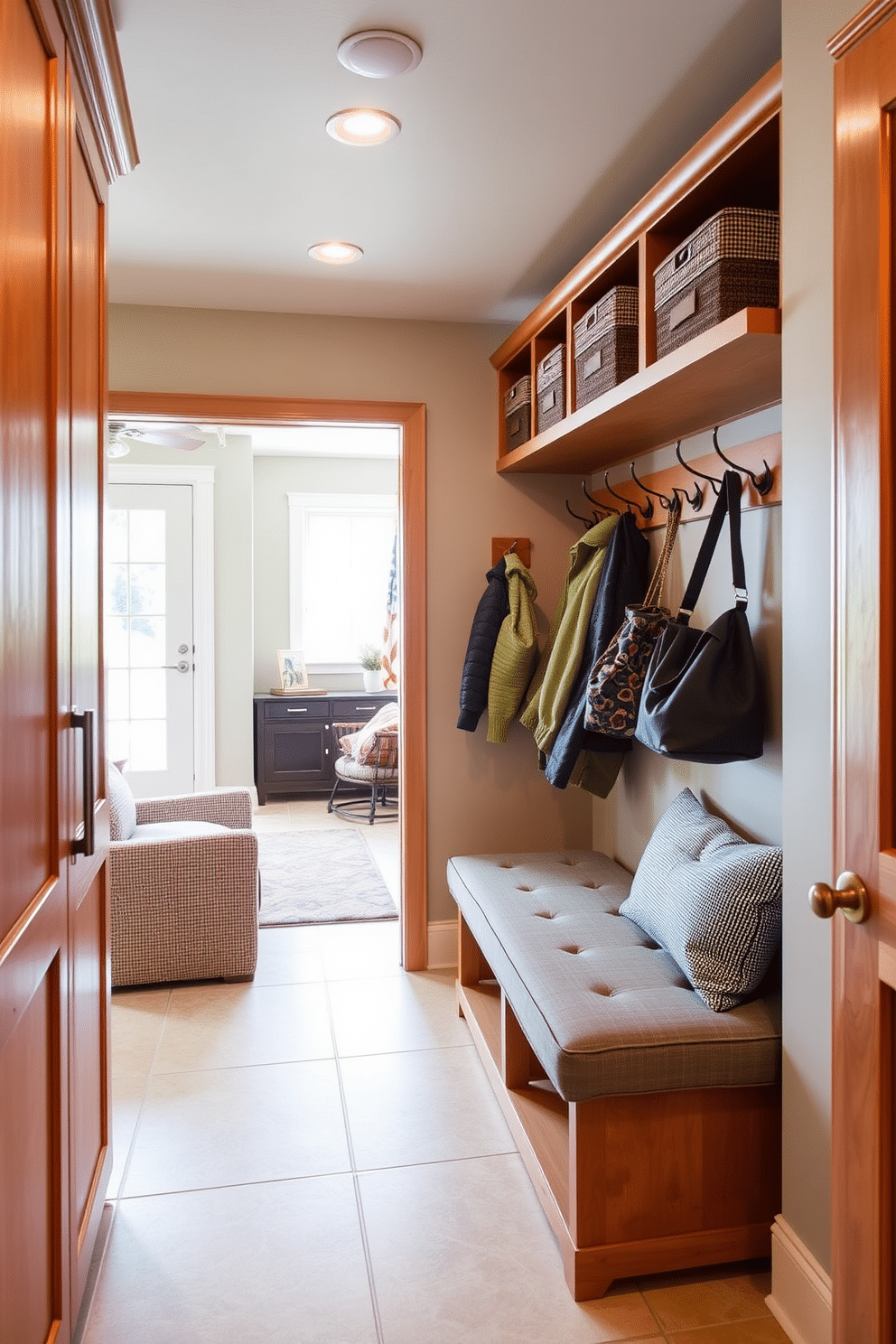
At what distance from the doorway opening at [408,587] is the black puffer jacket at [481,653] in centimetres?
20

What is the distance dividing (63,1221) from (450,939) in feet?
7.15

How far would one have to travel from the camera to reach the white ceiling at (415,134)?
182cm

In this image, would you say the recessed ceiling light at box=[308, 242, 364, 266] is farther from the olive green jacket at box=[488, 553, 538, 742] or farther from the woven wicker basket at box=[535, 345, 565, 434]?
the olive green jacket at box=[488, 553, 538, 742]

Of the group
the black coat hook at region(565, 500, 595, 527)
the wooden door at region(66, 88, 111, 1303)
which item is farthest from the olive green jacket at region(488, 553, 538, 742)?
the wooden door at region(66, 88, 111, 1303)

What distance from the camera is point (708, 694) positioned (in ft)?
6.73

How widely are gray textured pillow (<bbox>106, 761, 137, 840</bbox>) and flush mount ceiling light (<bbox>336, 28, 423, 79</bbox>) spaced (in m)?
2.31

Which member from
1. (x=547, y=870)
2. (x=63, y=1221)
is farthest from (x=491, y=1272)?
(x=547, y=870)

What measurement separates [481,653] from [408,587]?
37 centimetres

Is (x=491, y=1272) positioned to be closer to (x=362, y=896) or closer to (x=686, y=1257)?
(x=686, y=1257)

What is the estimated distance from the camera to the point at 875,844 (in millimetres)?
1189

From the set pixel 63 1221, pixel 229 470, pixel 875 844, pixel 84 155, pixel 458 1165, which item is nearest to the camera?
pixel 875 844

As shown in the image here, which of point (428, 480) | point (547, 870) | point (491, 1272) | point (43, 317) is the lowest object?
point (491, 1272)

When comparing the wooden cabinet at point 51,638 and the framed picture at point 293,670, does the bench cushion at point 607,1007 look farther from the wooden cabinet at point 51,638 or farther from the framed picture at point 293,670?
the framed picture at point 293,670

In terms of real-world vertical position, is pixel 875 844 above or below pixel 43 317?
below
